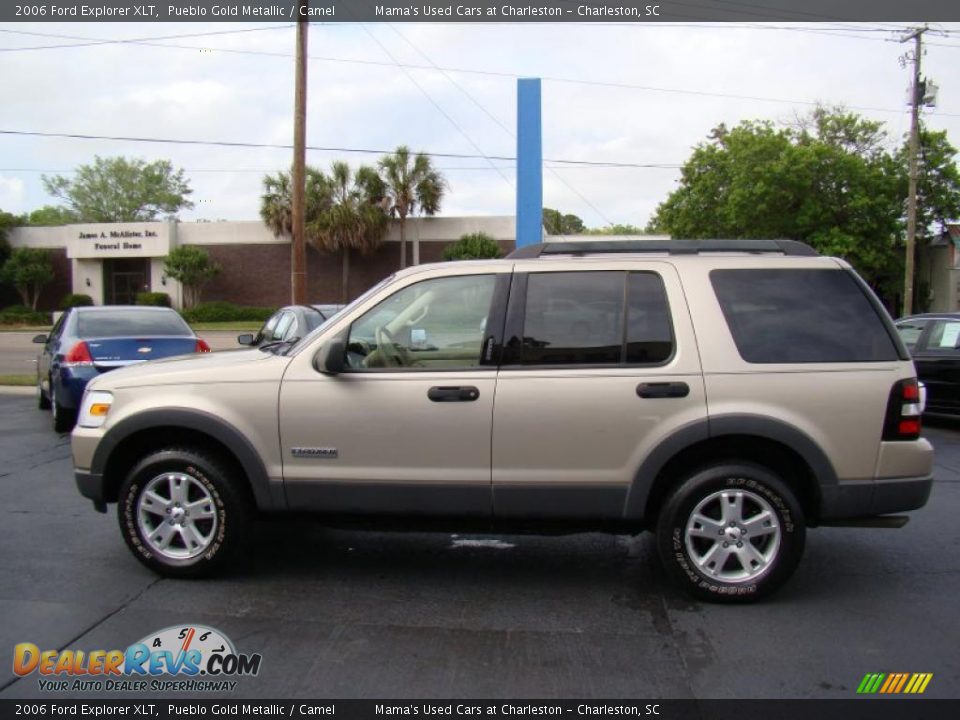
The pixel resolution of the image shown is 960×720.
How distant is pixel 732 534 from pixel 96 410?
12.4 feet

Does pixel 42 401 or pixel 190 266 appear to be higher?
pixel 190 266

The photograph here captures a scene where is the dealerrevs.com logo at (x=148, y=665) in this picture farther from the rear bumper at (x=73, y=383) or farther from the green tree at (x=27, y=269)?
the green tree at (x=27, y=269)

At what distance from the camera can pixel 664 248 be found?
15.3 ft

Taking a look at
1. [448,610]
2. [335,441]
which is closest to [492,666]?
[448,610]

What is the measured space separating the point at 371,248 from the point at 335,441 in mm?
33908

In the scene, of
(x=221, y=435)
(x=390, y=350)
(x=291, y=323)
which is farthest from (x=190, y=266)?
(x=390, y=350)

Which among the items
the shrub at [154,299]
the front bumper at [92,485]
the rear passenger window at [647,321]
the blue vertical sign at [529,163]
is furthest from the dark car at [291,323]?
the shrub at [154,299]

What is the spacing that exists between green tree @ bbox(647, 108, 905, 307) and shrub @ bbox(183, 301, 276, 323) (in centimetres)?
2180

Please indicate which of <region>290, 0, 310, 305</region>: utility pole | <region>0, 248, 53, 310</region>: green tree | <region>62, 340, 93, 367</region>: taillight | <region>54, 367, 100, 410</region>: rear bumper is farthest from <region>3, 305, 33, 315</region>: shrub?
<region>62, 340, 93, 367</region>: taillight

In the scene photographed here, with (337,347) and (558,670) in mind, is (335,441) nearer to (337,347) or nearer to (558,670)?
(337,347)

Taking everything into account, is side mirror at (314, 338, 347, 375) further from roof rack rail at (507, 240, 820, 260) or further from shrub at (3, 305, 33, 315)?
shrub at (3, 305, 33, 315)

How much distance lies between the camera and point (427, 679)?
347cm

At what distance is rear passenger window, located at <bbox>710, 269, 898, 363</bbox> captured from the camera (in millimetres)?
4258

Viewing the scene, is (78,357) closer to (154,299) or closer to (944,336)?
(944,336)
